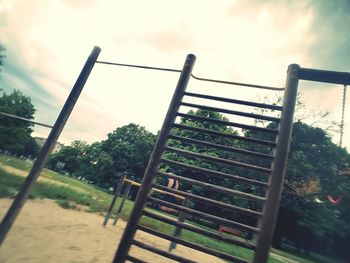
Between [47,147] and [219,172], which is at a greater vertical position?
[219,172]

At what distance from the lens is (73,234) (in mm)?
5605

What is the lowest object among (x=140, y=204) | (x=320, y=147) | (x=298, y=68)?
(x=140, y=204)

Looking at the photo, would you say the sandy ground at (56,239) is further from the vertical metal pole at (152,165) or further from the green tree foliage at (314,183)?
the green tree foliage at (314,183)

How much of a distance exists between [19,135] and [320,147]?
4690 cm

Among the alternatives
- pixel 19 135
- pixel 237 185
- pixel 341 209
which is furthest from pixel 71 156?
pixel 341 209

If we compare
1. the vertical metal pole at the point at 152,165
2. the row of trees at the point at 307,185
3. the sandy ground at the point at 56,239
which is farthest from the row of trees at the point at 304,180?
the vertical metal pole at the point at 152,165

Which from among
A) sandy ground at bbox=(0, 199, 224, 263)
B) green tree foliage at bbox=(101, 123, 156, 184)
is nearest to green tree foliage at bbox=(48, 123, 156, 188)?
green tree foliage at bbox=(101, 123, 156, 184)

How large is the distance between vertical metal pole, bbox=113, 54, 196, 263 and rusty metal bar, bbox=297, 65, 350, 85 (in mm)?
1418

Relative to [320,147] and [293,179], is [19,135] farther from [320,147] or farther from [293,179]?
[320,147]

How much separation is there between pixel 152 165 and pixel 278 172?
1424 mm

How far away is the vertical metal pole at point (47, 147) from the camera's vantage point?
2965 millimetres

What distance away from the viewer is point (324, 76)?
2.75 m

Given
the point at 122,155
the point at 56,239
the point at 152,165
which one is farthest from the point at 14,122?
the point at 152,165

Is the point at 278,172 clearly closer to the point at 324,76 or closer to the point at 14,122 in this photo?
the point at 324,76
